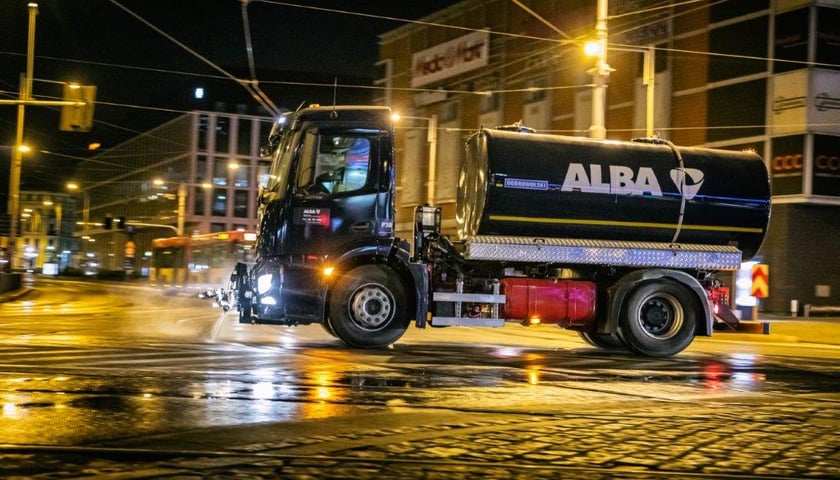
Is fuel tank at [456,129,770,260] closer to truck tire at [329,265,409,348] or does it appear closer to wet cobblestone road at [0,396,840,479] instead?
truck tire at [329,265,409,348]

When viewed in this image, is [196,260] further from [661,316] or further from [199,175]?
[199,175]

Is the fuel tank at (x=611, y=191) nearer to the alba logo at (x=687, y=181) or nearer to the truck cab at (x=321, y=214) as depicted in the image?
the alba logo at (x=687, y=181)

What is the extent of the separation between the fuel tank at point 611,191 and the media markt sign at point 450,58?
1263 inches

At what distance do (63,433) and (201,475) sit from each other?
1.62 m

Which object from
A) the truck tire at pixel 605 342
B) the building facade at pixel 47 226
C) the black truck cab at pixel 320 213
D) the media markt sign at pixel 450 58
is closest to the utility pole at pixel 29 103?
the black truck cab at pixel 320 213

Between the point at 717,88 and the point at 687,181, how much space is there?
20.0m

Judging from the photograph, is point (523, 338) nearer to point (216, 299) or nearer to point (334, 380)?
point (216, 299)

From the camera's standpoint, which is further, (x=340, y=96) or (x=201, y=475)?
(x=340, y=96)

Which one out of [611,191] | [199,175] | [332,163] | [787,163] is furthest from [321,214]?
[199,175]

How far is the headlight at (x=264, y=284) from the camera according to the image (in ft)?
42.6

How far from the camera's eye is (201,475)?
215 inches

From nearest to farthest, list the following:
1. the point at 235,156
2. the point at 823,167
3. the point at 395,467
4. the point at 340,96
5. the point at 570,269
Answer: the point at 395,467
the point at 570,269
the point at 823,167
the point at 340,96
the point at 235,156

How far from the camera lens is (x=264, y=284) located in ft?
42.7

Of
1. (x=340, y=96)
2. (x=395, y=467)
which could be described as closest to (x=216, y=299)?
(x=395, y=467)
